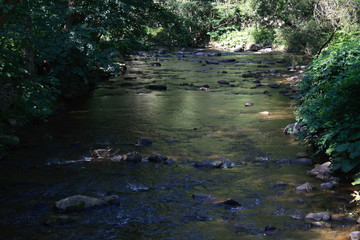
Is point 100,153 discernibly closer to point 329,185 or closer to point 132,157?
point 132,157

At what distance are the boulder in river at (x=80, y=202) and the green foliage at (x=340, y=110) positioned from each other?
3.47 meters

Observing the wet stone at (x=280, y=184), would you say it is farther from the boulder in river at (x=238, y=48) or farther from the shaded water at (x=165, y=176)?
the boulder in river at (x=238, y=48)

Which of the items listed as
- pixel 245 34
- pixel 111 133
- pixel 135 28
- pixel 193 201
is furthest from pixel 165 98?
pixel 245 34

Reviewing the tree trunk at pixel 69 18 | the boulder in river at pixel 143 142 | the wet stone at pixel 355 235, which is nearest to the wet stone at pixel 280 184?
the wet stone at pixel 355 235

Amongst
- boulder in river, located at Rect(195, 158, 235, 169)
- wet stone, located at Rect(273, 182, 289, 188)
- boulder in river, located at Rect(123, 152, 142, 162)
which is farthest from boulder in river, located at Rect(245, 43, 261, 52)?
wet stone, located at Rect(273, 182, 289, 188)

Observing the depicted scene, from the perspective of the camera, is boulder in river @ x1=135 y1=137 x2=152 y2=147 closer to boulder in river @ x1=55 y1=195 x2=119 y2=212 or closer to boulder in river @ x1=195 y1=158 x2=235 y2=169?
boulder in river @ x1=195 y1=158 x2=235 y2=169

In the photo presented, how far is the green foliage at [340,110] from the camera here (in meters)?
6.30

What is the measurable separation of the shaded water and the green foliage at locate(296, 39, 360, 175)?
0.65 meters

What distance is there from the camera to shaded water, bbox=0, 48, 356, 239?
212 inches

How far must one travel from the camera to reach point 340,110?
6.59 metres

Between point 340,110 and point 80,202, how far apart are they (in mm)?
4256

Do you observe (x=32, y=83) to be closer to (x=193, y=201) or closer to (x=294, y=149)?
(x=193, y=201)

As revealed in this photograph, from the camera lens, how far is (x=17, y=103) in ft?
34.6

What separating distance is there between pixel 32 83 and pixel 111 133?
221 centimetres
